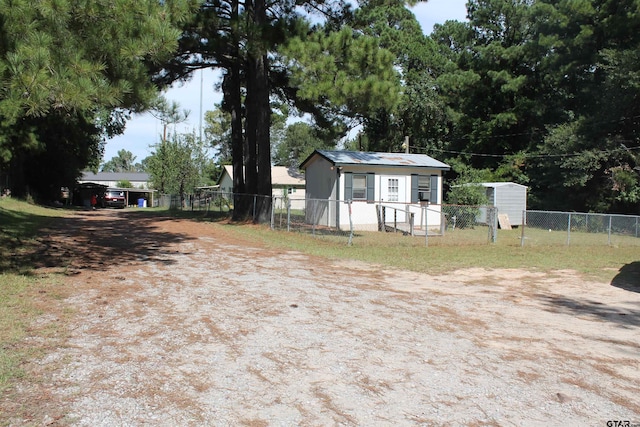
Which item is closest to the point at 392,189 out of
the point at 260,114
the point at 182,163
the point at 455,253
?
the point at 260,114

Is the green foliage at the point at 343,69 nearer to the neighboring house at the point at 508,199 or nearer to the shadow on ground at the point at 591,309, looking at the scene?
the shadow on ground at the point at 591,309

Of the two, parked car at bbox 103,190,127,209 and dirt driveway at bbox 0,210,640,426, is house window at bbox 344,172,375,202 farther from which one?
parked car at bbox 103,190,127,209

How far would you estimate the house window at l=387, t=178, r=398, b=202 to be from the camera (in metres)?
21.8

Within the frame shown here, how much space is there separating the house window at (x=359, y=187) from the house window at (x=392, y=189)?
1264mm

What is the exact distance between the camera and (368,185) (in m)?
21.2

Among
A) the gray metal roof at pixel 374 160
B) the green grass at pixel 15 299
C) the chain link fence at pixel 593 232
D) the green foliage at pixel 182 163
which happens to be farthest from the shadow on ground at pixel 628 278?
the green foliage at pixel 182 163

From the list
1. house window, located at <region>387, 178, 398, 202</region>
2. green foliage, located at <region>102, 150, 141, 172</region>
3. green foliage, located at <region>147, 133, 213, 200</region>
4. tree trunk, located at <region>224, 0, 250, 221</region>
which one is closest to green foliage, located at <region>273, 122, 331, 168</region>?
green foliage, located at <region>147, 133, 213, 200</region>

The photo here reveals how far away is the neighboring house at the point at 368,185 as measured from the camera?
20.8 metres

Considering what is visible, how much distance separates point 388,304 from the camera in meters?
7.29

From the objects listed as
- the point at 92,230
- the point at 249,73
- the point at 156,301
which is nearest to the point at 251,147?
the point at 249,73

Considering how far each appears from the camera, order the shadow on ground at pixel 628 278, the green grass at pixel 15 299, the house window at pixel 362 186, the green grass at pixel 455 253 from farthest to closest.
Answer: the house window at pixel 362 186
the green grass at pixel 455 253
the shadow on ground at pixel 628 278
the green grass at pixel 15 299

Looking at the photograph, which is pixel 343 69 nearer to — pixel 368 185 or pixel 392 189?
pixel 368 185

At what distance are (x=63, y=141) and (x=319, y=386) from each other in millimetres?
30780

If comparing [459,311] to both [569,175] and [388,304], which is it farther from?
[569,175]
